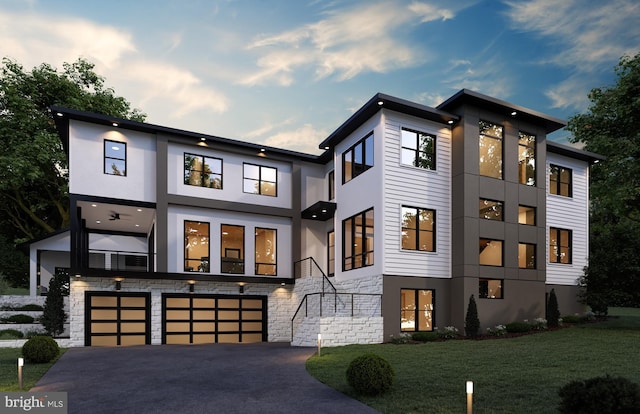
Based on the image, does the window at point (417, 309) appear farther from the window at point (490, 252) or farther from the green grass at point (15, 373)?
the green grass at point (15, 373)

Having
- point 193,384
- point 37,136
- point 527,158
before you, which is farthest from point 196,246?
point 527,158

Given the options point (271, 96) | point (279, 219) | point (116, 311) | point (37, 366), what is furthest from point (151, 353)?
point (271, 96)

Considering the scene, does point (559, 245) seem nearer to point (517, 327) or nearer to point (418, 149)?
point (517, 327)

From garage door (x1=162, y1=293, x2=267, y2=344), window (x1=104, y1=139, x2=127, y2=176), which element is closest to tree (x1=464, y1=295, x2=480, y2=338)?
garage door (x1=162, y1=293, x2=267, y2=344)

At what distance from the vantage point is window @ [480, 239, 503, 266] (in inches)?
761

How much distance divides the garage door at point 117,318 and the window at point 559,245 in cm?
1938

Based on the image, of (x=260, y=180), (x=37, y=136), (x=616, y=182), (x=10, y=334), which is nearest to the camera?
(x=10, y=334)

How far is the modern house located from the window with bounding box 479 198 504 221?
61 mm

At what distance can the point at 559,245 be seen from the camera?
2269 centimetres

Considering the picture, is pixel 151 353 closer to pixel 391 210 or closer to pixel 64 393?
pixel 64 393

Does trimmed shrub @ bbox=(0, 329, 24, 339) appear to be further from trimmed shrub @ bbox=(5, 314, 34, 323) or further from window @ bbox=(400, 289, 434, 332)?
window @ bbox=(400, 289, 434, 332)

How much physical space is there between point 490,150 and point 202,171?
13438 mm

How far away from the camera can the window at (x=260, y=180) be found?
927 inches

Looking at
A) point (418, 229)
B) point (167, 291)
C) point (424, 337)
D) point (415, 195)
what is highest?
point (415, 195)
